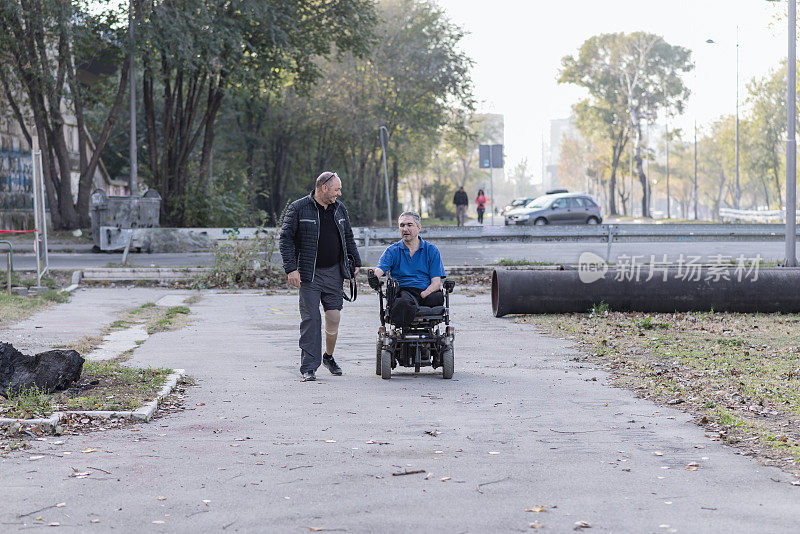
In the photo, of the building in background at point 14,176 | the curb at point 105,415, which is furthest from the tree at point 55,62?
the curb at point 105,415

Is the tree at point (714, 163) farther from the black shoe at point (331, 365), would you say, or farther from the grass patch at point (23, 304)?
the black shoe at point (331, 365)

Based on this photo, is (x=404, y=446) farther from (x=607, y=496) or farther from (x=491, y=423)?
(x=607, y=496)

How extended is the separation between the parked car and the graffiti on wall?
18.4 metres

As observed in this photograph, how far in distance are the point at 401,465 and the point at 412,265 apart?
142 inches

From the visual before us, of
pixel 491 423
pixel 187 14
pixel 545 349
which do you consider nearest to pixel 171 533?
pixel 491 423

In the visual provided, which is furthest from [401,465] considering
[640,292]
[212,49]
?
[212,49]

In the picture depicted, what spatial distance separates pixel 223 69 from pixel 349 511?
26.1 metres

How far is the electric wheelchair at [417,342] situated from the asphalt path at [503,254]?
40.3ft

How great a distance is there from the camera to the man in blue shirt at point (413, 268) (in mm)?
9000

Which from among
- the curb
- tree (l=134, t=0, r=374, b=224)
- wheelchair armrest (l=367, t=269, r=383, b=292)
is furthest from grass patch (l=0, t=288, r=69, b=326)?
tree (l=134, t=0, r=374, b=224)

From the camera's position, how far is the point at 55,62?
3234cm

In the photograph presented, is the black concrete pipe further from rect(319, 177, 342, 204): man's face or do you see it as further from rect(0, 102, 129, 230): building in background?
rect(0, 102, 129, 230): building in background

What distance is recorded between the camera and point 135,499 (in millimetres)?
5000

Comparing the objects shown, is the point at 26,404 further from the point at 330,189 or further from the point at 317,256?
the point at 330,189
